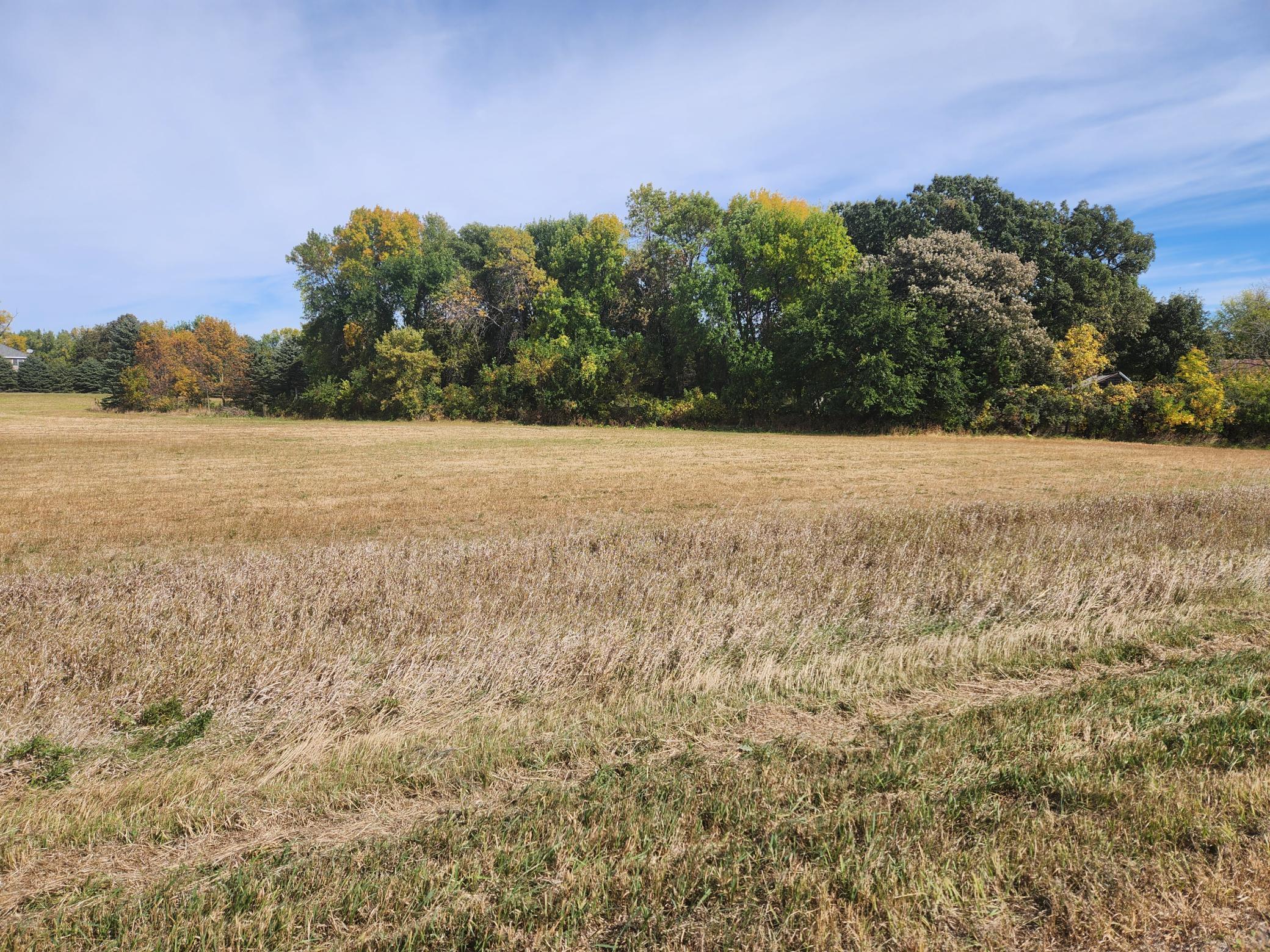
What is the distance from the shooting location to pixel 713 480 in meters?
18.0

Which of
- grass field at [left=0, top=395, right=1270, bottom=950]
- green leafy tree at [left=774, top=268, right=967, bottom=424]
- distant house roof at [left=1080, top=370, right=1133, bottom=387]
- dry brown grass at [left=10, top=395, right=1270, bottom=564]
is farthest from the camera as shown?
distant house roof at [left=1080, top=370, right=1133, bottom=387]

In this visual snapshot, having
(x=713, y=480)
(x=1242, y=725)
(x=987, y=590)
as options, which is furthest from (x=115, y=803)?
(x=713, y=480)

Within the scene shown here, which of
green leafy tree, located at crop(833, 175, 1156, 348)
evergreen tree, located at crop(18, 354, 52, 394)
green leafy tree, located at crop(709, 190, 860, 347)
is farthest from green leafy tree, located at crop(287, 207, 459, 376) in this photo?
evergreen tree, located at crop(18, 354, 52, 394)

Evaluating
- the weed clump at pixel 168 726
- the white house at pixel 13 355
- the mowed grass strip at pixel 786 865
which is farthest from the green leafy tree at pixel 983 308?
the white house at pixel 13 355

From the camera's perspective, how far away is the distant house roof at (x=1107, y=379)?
3741 centimetres

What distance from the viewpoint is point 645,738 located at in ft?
14.2

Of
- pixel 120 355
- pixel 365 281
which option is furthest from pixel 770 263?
pixel 120 355

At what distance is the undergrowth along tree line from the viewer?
1428 inches

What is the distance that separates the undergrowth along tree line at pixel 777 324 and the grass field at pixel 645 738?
96.2 feet

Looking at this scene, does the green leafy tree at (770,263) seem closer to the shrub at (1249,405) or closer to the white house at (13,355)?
the shrub at (1249,405)

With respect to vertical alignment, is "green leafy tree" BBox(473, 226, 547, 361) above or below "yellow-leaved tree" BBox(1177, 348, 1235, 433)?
above

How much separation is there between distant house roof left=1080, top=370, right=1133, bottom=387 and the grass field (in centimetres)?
3264

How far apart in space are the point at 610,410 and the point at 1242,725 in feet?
141

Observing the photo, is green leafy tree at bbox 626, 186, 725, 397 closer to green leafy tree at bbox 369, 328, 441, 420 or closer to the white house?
green leafy tree at bbox 369, 328, 441, 420
